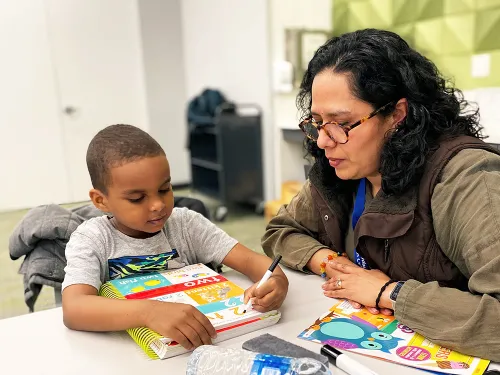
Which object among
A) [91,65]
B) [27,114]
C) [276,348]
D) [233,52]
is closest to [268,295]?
[276,348]

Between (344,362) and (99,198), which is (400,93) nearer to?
(344,362)

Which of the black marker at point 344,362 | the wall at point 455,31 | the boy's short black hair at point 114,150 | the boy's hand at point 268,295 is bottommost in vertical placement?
the black marker at point 344,362

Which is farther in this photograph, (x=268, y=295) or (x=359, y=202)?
(x=359, y=202)

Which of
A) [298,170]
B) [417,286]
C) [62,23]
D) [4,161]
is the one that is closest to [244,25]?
[298,170]

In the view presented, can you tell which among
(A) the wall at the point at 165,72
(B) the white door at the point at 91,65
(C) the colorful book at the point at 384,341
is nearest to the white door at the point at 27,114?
(B) the white door at the point at 91,65

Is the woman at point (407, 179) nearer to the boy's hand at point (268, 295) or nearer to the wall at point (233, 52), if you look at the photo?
the boy's hand at point (268, 295)

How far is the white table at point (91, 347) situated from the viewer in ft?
2.52

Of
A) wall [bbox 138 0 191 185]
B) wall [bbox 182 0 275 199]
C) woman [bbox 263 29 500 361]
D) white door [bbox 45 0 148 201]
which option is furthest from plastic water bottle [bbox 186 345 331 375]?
wall [bbox 138 0 191 185]

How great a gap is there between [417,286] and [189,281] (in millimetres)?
471

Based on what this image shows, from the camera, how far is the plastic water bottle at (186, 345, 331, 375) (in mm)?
645

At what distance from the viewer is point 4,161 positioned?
4656mm

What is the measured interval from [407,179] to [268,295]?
0.38 metres

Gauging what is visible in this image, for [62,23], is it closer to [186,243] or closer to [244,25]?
[244,25]

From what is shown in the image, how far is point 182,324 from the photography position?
0.79 m
